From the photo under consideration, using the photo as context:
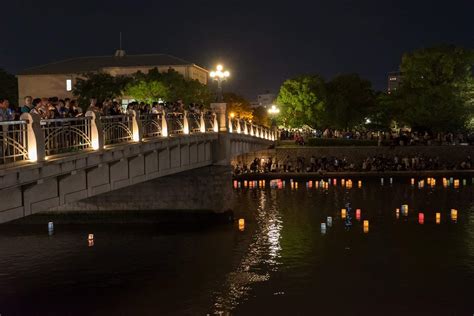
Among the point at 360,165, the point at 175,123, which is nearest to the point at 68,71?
the point at 360,165

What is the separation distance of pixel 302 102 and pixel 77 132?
2671 inches

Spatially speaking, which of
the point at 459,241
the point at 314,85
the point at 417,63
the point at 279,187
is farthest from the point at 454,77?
the point at 459,241

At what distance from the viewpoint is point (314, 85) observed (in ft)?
284

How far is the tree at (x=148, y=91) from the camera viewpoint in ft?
229

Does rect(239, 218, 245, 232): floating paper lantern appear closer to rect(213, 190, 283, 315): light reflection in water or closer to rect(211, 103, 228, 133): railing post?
rect(213, 190, 283, 315): light reflection in water

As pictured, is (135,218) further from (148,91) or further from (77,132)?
(148,91)

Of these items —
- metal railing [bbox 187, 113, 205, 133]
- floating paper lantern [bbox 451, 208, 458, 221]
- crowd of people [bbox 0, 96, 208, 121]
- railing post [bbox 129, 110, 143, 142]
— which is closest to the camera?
crowd of people [bbox 0, 96, 208, 121]

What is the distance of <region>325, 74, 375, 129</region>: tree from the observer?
8844 centimetres

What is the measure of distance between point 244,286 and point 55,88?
2892 inches

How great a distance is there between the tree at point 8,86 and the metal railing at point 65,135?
228 feet

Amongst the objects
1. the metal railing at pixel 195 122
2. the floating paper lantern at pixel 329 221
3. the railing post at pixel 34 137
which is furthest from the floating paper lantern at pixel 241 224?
the railing post at pixel 34 137

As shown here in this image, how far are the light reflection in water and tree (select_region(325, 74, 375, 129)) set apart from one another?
51183 millimetres

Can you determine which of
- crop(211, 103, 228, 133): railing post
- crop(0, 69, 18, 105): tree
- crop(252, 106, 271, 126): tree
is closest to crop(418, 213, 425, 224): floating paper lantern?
crop(211, 103, 228, 133): railing post

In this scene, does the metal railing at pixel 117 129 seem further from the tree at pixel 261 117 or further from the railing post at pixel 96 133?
the tree at pixel 261 117
